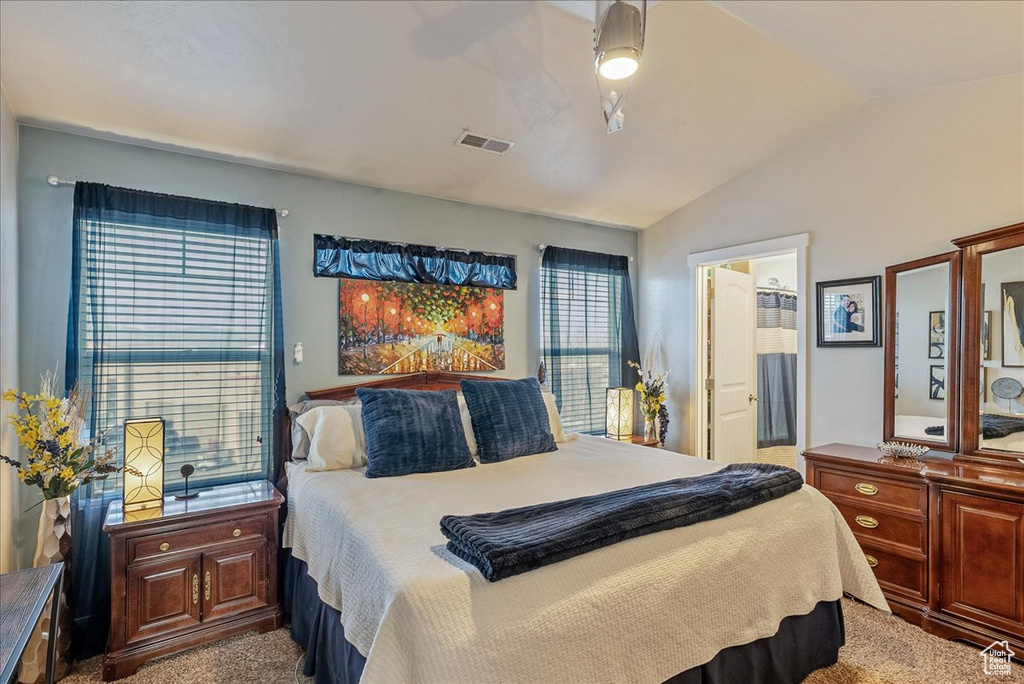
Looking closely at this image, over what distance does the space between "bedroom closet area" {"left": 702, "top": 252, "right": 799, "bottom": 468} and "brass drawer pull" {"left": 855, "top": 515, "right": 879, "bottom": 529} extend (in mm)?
1453

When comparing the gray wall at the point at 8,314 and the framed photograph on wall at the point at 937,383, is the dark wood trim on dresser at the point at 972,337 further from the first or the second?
the gray wall at the point at 8,314

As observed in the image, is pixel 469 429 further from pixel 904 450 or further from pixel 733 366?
pixel 733 366

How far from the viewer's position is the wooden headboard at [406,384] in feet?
9.94

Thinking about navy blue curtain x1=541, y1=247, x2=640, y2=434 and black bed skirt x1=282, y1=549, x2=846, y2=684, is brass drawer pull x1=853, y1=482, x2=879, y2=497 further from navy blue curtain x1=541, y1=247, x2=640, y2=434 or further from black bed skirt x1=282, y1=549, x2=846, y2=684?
navy blue curtain x1=541, y1=247, x2=640, y2=434

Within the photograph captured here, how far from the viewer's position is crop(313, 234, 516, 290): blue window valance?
3.13m

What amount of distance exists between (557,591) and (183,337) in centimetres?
238

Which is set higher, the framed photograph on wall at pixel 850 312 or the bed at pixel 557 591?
the framed photograph on wall at pixel 850 312

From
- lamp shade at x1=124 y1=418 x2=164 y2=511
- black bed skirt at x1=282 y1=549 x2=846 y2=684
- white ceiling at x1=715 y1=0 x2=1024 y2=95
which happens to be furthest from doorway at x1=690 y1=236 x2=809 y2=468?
lamp shade at x1=124 y1=418 x2=164 y2=511

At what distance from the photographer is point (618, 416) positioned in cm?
415

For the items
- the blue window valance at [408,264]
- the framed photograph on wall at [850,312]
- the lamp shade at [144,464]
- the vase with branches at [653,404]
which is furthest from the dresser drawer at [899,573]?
the lamp shade at [144,464]

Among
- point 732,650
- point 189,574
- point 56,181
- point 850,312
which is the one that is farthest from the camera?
point 850,312

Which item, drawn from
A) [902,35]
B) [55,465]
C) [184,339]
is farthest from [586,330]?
[55,465]

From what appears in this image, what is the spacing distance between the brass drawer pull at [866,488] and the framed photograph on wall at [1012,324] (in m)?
0.85

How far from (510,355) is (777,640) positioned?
245 centimetres
